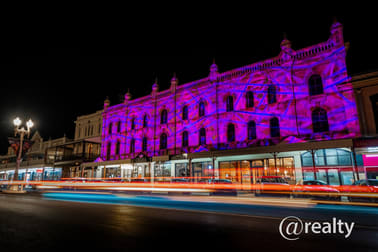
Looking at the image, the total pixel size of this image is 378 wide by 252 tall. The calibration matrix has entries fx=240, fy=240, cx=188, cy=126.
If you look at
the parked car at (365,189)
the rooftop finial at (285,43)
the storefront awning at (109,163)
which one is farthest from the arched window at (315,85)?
the storefront awning at (109,163)

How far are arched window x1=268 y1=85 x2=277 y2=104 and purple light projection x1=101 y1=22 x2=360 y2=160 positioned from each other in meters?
0.09

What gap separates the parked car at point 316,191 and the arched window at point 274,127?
7498 millimetres

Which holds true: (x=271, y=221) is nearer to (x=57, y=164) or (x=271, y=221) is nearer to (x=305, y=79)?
(x=305, y=79)

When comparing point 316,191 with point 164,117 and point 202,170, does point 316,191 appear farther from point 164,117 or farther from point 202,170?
point 164,117

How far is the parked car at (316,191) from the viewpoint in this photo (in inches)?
505

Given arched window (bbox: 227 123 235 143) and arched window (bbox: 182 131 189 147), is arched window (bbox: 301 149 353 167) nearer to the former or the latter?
arched window (bbox: 227 123 235 143)

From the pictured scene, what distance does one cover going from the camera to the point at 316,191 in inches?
529

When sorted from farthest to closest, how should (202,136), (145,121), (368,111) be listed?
(145,121)
(202,136)
(368,111)

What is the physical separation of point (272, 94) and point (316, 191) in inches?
436

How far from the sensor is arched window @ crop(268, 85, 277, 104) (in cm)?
2216

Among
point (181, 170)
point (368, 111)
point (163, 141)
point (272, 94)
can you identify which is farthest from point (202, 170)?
point (368, 111)

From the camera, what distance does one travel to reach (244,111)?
23344mm

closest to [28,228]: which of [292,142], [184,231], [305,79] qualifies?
[184,231]

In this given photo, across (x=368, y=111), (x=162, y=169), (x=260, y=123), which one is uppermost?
(x=260, y=123)
